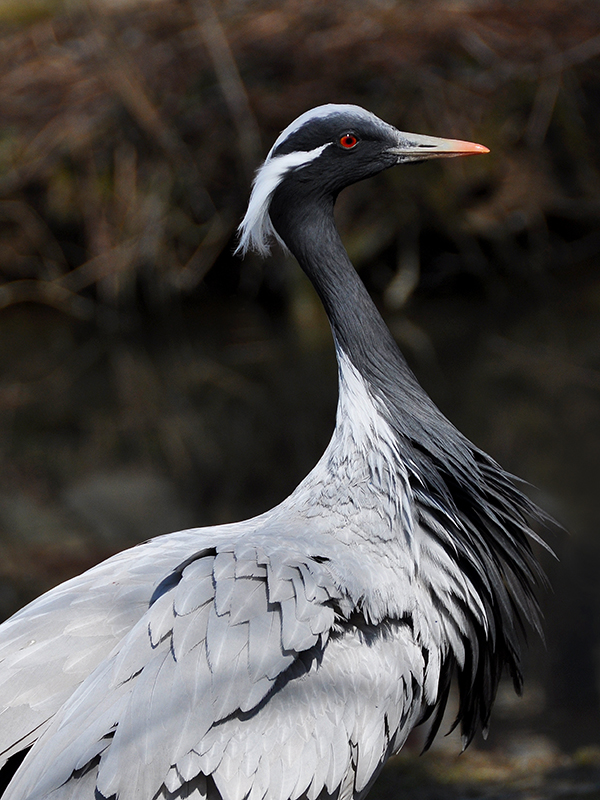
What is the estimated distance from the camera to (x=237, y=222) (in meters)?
10.1

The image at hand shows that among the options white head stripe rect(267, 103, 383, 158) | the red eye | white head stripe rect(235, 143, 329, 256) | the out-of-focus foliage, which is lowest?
white head stripe rect(235, 143, 329, 256)

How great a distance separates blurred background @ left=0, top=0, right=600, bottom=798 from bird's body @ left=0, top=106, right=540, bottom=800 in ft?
11.3

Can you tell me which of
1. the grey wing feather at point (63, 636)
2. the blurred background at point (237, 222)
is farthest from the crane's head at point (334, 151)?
the blurred background at point (237, 222)

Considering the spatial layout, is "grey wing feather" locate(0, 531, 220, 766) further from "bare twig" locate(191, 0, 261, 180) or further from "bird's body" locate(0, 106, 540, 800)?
"bare twig" locate(191, 0, 261, 180)

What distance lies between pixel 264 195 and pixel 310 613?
1.25 meters

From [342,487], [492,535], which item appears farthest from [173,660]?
[492,535]

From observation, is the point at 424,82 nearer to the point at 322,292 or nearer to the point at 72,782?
the point at 322,292

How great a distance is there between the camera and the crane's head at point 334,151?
8.97 feet

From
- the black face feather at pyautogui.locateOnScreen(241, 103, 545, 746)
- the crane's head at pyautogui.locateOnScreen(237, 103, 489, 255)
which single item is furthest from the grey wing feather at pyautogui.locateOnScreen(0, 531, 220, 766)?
the crane's head at pyautogui.locateOnScreen(237, 103, 489, 255)

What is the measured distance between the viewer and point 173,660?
6.67 feet

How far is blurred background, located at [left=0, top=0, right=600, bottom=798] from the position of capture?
696 cm

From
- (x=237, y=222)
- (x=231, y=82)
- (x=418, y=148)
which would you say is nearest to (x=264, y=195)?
(x=418, y=148)

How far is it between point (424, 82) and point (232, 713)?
8681 mm

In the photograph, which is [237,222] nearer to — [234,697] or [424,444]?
[424,444]
